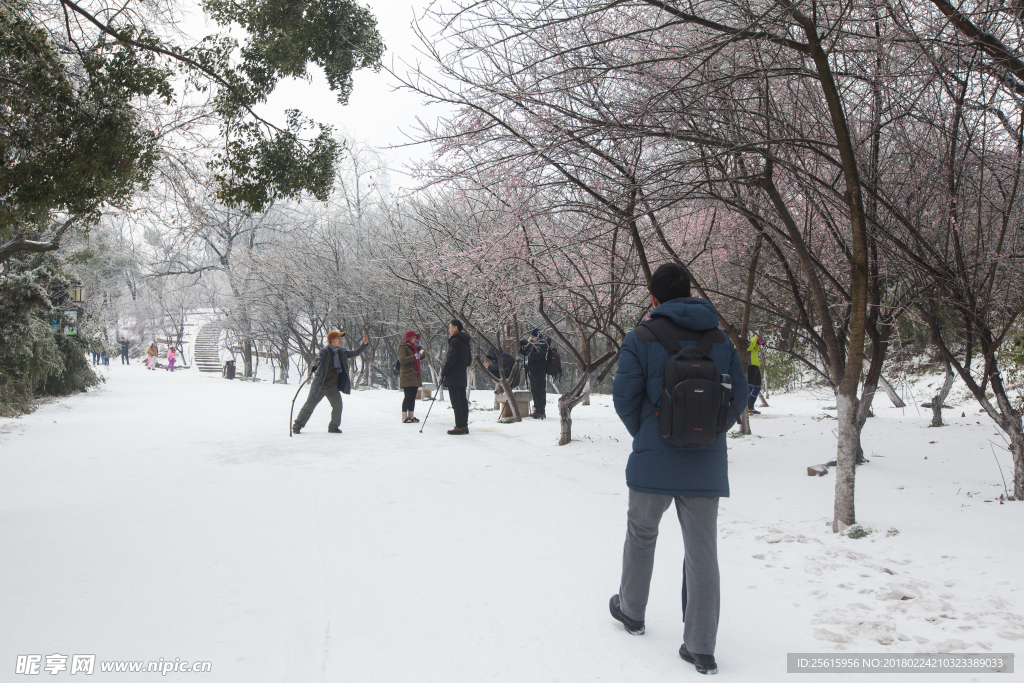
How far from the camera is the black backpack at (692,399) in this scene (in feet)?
9.89

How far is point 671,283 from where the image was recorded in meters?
3.37

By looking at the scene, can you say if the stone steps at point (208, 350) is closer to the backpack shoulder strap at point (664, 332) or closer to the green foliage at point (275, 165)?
the green foliage at point (275, 165)

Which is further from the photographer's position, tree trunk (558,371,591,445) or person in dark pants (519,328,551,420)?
person in dark pants (519,328,551,420)

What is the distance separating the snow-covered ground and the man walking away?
0.79 ft

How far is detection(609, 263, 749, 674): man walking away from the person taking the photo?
9.99 feet

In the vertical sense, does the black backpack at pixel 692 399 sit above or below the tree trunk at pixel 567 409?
above

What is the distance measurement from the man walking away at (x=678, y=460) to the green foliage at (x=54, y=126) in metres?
5.04

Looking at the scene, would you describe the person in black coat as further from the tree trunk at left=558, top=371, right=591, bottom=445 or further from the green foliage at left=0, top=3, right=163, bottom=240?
the green foliage at left=0, top=3, right=163, bottom=240

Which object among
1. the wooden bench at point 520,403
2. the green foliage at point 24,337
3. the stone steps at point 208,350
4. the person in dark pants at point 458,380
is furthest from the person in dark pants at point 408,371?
the stone steps at point 208,350

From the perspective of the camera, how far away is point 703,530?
121 inches

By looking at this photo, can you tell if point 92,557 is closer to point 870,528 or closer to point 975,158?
point 870,528

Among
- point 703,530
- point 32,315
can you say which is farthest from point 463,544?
point 32,315

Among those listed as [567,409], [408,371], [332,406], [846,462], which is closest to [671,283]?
[846,462]

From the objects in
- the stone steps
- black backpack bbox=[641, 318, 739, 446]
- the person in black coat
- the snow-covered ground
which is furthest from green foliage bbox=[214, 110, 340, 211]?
the stone steps
